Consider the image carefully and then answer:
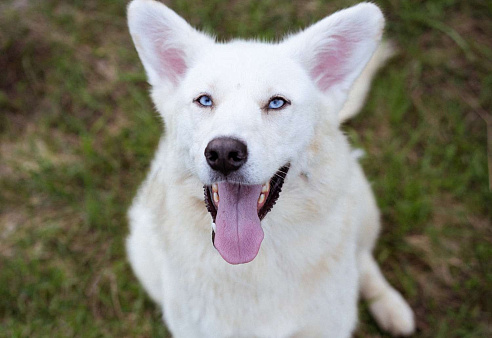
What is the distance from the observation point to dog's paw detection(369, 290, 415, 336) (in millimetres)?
3430

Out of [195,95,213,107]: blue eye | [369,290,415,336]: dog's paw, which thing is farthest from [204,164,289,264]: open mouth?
[369,290,415,336]: dog's paw

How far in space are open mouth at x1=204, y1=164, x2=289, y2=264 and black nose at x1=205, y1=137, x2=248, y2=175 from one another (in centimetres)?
28

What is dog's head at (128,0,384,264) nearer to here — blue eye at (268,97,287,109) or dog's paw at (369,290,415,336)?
blue eye at (268,97,287,109)

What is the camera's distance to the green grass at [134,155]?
3654mm

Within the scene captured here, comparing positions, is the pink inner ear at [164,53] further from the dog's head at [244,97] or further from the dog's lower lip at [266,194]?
the dog's lower lip at [266,194]

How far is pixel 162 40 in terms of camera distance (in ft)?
8.23

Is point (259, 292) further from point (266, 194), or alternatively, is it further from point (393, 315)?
point (393, 315)

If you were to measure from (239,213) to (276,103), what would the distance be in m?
0.56

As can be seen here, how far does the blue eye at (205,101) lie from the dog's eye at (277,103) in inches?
11.5

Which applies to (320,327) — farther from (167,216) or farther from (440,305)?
(440,305)

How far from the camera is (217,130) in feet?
6.64

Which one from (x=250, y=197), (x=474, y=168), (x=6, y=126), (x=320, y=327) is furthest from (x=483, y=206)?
(x=6, y=126)

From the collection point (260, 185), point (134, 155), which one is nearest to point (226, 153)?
point (260, 185)

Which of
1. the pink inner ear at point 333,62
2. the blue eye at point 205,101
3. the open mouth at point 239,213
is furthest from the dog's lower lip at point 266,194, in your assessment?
the pink inner ear at point 333,62
